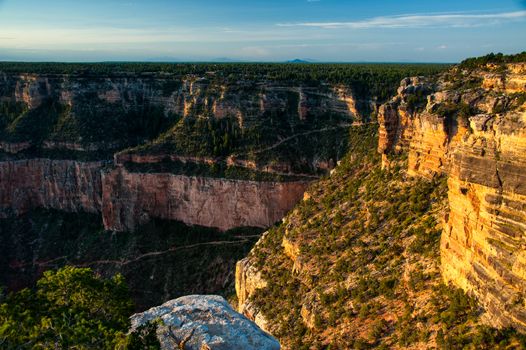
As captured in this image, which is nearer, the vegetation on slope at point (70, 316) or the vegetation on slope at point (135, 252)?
the vegetation on slope at point (70, 316)

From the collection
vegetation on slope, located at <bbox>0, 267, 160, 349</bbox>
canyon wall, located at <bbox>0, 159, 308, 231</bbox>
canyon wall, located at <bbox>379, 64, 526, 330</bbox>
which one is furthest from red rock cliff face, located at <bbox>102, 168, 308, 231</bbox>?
vegetation on slope, located at <bbox>0, 267, 160, 349</bbox>

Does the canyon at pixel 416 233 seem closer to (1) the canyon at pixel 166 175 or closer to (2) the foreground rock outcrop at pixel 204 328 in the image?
(2) the foreground rock outcrop at pixel 204 328

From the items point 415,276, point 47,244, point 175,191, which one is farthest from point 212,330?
point 47,244

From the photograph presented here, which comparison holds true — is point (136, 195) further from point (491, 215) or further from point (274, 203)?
point (491, 215)

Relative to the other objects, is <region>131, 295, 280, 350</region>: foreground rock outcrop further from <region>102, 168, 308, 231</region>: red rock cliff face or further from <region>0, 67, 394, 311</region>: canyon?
<region>102, 168, 308, 231</region>: red rock cliff face

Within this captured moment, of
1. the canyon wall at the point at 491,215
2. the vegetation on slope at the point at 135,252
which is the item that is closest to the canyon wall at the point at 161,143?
the vegetation on slope at the point at 135,252

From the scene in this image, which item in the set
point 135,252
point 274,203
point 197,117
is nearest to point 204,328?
point 274,203
